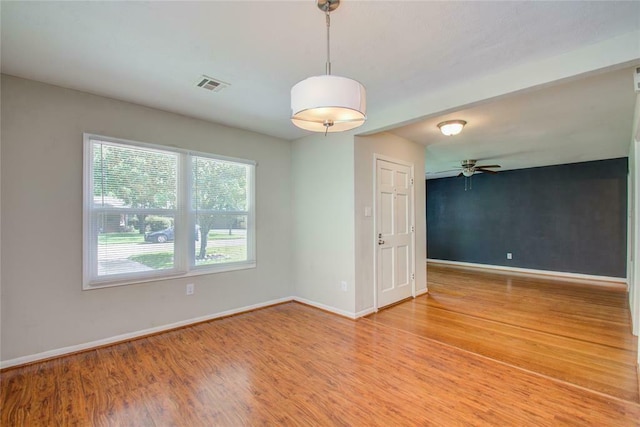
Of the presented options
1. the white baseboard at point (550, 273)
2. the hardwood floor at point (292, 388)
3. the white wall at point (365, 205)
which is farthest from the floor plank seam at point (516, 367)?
the white baseboard at point (550, 273)

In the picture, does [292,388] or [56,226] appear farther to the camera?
[56,226]

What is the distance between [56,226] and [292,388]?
2.53 m

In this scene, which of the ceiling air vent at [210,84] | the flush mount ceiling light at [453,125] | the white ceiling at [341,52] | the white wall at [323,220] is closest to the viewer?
the white ceiling at [341,52]

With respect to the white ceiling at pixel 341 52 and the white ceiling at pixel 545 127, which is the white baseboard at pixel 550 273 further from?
the white ceiling at pixel 341 52

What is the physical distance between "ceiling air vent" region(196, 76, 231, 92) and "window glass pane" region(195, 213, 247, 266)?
1.53 meters

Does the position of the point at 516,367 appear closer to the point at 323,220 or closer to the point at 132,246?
the point at 323,220

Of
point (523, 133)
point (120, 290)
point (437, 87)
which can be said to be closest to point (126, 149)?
point (120, 290)

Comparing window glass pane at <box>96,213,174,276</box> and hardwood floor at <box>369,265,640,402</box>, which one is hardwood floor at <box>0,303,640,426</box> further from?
window glass pane at <box>96,213,174,276</box>

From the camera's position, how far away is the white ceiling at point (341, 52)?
175cm

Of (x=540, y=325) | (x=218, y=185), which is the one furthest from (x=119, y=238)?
(x=540, y=325)

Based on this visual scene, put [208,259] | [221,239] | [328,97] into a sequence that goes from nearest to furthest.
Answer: [328,97], [208,259], [221,239]

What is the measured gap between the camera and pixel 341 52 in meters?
2.18

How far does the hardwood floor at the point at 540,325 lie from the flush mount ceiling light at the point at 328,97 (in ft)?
8.35

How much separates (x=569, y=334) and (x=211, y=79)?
4.45 m
